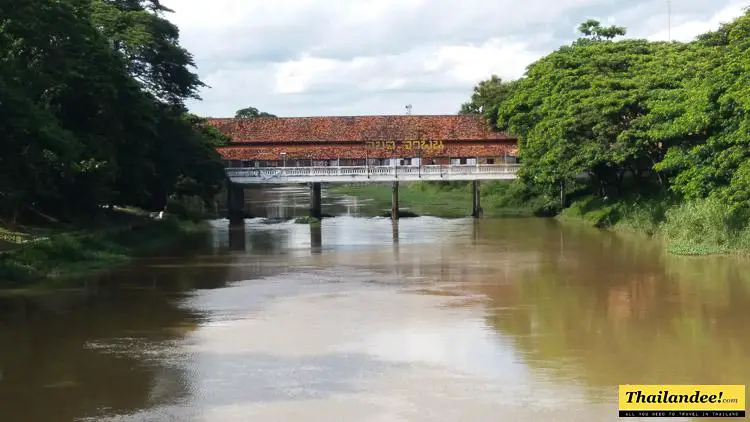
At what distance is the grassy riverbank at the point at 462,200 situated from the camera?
5081 centimetres

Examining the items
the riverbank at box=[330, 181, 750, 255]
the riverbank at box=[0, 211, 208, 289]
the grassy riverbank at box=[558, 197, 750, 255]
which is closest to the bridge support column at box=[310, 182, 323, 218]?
the riverbank at box=[330, 181, 750, 255]

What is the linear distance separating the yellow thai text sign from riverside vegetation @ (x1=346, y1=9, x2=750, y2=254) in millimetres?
13312

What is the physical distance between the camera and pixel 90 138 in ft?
96.0

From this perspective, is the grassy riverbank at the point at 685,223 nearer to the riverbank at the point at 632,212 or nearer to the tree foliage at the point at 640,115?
the riverbank at the point at 632,212

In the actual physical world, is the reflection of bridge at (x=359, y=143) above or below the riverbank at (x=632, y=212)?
above

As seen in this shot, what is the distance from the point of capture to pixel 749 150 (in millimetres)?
24594

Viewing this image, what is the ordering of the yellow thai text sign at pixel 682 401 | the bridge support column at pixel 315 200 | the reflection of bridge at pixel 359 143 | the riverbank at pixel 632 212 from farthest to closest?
the reflection of bridge at pixel 359 143 → the bridge support column at pixel 315 200 → the riverbank at pixel 632 212 → the yellow thai text sign at pixel 682 401

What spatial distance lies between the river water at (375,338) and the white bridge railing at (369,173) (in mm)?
17896

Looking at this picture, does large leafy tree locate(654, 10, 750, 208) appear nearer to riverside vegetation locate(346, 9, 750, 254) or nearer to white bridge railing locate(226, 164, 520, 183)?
riverside vegetation locate(346, 9, 750, 254)

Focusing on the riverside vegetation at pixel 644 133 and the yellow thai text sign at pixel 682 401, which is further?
the riverside vegetation at pixel 644 133

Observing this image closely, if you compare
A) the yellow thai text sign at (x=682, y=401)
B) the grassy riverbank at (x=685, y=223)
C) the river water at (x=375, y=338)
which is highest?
the grassy riverbank at (x=685, y=223)

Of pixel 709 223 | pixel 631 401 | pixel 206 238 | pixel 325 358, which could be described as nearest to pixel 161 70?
pixel 206 238

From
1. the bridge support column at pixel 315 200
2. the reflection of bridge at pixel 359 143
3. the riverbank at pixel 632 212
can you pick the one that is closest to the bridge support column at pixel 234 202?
the reflection of bridge at pixel 359 143

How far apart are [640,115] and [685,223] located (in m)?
8.45
